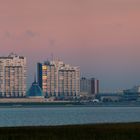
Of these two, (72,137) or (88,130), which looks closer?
(72,137)

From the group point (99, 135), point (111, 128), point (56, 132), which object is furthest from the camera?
point (111, 128)

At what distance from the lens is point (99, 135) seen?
210 ft

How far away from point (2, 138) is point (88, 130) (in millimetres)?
14754

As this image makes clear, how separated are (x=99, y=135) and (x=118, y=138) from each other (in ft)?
17.1

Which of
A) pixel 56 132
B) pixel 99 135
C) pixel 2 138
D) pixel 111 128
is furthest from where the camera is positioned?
pixel 111 128

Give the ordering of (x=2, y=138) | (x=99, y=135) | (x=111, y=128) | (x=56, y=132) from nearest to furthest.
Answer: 1. (x=2, y=138)
2. (x=99, y=135)
3. (x=56, y=132)
4. (x=111, y=128)

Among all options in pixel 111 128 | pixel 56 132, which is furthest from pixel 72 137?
pixel 111 128

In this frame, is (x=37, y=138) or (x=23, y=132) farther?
(x=23, y=132)

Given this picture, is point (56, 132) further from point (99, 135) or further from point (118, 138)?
point (118, 138)

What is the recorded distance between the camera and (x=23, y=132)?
68250 mm

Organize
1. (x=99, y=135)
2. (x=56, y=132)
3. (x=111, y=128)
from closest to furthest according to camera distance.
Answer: (x=99, y=135) < (x=56, y=132) < (x=111, y=128)

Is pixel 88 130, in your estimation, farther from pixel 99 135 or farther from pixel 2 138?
pixel 2 138

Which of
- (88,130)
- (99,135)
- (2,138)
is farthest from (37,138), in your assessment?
(88,130)

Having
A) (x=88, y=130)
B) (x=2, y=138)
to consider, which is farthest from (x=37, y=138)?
(x=88, y=130)
